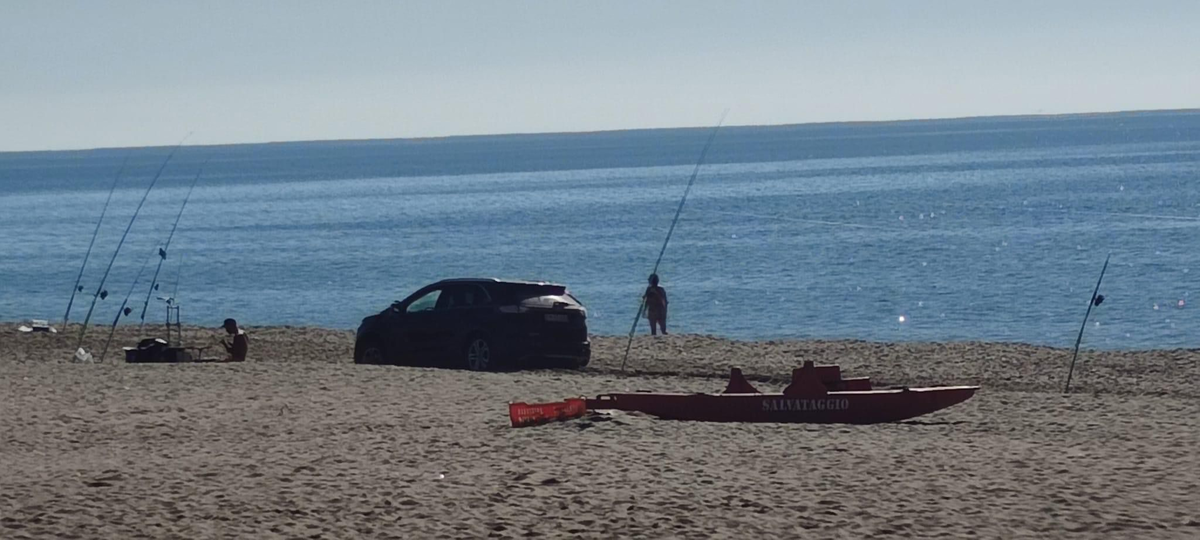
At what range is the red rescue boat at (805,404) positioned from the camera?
16531mm

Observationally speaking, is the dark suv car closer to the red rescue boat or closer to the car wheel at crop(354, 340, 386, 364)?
the car wheel at crop(354, 340, 386, 364)

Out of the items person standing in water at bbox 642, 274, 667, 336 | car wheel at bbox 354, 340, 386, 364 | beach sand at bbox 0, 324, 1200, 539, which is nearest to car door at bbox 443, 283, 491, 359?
car wheel at bbox 354, 340, 386, 364

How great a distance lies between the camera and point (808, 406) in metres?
16.5

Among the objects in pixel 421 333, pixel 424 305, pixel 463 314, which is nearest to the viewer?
pixel 463 314

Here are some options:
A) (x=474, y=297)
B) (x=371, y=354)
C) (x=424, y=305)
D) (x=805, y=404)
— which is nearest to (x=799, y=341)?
(x=424, y=305)

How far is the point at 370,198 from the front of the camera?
131m

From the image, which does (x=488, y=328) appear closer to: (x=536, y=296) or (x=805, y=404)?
(x=536, y=296)

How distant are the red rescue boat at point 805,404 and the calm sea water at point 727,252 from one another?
1994 centimetres

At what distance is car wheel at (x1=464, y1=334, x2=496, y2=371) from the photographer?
23266 millimetres

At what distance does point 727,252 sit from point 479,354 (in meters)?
45.9

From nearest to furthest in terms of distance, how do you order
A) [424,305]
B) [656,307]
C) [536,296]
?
[536,296]
[424,305]
[656,307]

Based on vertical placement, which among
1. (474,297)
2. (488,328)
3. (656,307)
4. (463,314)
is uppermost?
(474,297)

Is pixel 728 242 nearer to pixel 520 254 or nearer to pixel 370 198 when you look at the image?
pixel 520 254

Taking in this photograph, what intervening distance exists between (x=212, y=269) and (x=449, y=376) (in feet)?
153
